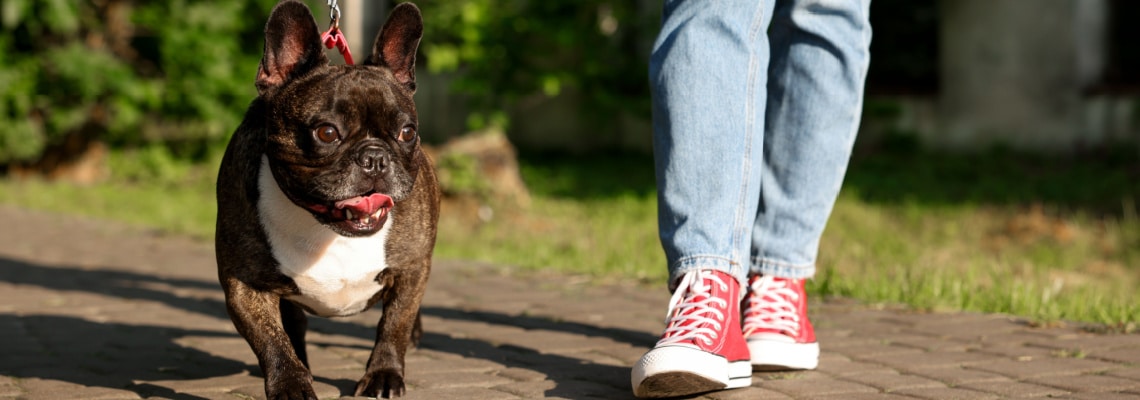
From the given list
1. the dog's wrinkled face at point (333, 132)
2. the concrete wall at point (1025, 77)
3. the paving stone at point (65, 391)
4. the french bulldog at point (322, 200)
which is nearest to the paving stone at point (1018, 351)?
the french bulldog at point (322, 200)

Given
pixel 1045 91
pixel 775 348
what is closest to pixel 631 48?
pixel 1045 91

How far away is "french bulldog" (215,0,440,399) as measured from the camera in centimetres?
303

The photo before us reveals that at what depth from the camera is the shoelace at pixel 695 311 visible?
315 cm

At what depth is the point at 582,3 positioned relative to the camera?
12172 mm

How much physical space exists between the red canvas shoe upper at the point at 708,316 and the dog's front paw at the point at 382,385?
69 cm

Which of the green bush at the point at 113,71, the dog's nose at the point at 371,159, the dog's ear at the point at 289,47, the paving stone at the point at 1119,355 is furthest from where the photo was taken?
the green bush at the point at 113,71

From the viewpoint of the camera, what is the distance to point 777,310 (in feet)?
11.7

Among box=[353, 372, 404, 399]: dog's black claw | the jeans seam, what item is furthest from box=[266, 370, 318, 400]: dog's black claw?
the jeans seam

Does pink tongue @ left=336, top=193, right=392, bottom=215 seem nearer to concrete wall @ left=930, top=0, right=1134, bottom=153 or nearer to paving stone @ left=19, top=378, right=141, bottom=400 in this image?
paving stone @ left=19, top=378, right=141, bottom=400

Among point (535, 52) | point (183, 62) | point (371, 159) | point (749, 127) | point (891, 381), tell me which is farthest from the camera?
point (535, 52)

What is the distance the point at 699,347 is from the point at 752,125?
2.09ft

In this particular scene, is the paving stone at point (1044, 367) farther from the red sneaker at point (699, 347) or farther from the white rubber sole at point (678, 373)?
the white rubber sole at point (678, 373)

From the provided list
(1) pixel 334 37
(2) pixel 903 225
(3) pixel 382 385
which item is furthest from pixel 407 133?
(2) pixel 903 225

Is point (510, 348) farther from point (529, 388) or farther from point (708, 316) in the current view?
point (708, 316)
